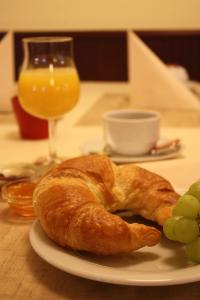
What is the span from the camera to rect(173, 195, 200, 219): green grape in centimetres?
60

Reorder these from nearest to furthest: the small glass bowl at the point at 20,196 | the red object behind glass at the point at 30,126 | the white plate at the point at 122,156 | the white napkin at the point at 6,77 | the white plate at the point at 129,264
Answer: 1. the white plate at the point at 129,264
2. the small glass bowl at the point at 20,196
3. the white plate at the point at 122,156
4. the red object behind glass at the point at 30,126
5. the white napkin at the point at 6,77

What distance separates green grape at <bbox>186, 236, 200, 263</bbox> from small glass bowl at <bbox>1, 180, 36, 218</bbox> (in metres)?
0.29

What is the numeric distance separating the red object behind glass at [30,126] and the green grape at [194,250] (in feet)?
2.59

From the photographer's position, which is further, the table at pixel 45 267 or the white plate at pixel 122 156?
the white plate at pixel 122 156

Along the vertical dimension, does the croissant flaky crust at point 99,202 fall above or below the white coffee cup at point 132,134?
above

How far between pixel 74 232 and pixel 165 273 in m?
0.11

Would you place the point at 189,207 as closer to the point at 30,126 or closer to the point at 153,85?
the point at 30,126

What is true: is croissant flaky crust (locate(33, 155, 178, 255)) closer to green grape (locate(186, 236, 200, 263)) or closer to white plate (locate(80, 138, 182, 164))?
green grape (locate(186, 236, 200, 263))

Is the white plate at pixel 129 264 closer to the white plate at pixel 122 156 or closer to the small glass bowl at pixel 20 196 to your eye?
the small glass bowl at pixel 20 196
